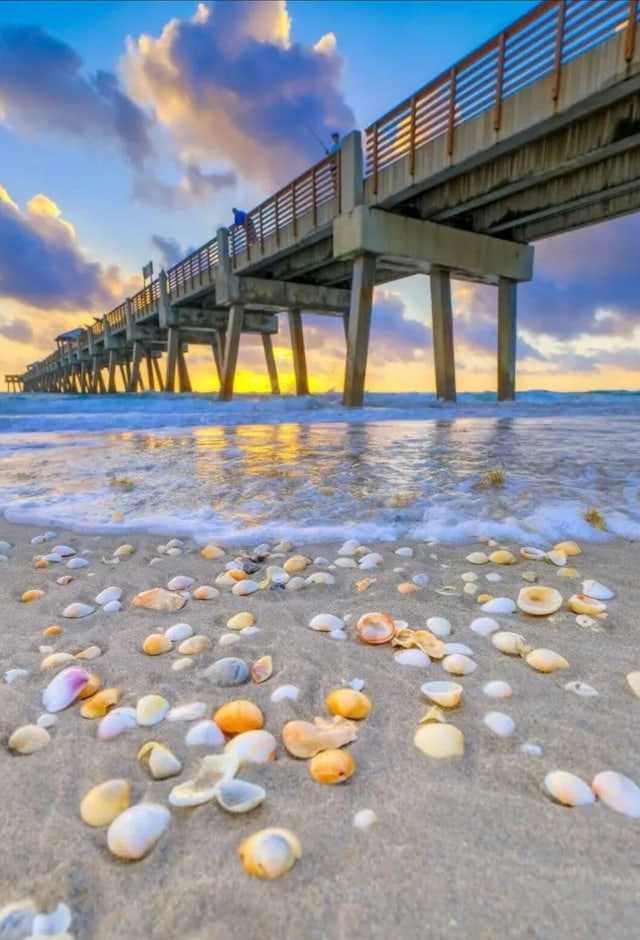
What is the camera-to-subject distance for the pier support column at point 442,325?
12.9 m

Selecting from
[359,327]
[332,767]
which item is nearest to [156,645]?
[332,767]

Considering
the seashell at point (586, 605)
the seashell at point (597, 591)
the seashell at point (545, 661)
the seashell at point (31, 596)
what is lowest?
the seashell at point (597, 591)

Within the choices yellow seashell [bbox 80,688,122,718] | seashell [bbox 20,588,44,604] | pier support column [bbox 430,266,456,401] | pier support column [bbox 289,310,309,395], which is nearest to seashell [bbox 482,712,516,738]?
yellow seashell [bbox 80,688,122,718]

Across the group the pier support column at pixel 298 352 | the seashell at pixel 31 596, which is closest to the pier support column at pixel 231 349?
the pier support column at pixel 298 352

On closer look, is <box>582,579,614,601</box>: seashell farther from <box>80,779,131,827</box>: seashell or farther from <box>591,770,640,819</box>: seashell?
<box>80,779,131,827</box>: seashell

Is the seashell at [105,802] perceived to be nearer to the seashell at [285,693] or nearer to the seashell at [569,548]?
the seashell at [285,693]

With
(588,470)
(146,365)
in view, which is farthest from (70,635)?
(146,365)

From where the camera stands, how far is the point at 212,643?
47.0 inches

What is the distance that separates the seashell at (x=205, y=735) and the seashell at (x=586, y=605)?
1025 mm

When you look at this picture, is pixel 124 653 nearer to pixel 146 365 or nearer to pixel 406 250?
pixel 406 250

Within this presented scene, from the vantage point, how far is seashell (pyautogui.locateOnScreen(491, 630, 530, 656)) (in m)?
1.12

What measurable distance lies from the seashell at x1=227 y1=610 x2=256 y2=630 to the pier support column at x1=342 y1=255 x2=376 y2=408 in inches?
451

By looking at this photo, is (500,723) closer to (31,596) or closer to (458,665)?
(458,665)

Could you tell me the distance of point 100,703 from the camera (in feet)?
3.13
